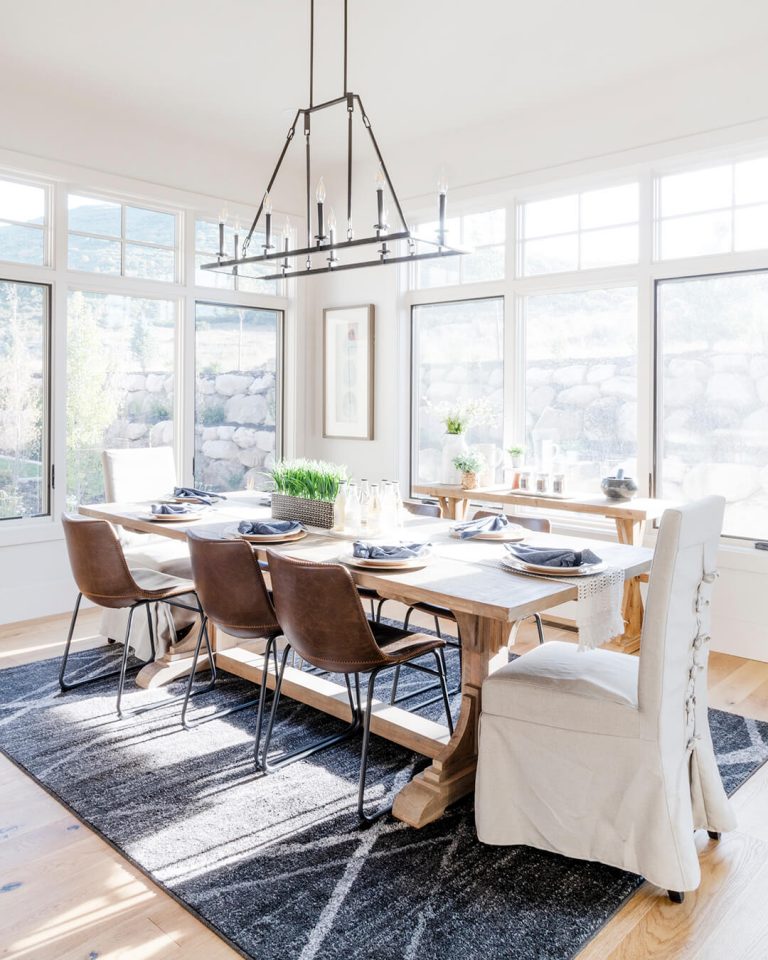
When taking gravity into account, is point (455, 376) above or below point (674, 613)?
above

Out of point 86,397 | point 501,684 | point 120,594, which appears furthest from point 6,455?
point 501,684

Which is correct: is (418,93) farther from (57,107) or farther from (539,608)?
(539,608)

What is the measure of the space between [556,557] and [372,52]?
2.94 metres

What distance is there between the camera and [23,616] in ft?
15.5

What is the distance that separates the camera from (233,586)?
9.52 feet

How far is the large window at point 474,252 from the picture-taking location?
5184mm

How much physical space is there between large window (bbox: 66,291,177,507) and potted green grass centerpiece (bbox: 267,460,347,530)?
202 cm

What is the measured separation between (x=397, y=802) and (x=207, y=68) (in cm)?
386

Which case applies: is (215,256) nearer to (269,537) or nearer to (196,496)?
(196,496)

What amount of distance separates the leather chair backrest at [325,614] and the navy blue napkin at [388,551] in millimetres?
226

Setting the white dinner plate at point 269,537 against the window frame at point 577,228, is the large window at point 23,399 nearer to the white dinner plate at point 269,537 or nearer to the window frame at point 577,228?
the white dinner plate at point 269,537

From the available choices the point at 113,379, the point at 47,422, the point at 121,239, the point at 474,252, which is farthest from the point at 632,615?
the point at 121,239

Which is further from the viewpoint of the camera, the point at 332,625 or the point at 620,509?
the point at 620,509

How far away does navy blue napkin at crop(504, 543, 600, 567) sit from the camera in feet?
8.31
